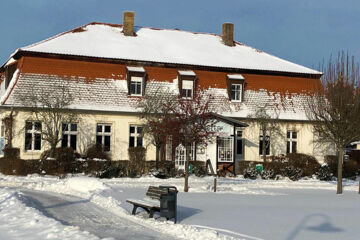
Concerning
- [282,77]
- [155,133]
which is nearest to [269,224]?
[155,133]

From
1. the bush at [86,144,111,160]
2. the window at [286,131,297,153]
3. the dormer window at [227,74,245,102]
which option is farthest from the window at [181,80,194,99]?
the window at [286,131,297,153]

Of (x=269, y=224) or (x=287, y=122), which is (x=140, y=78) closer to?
(x=287, y=122)

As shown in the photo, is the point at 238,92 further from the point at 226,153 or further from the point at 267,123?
the point at 226,153

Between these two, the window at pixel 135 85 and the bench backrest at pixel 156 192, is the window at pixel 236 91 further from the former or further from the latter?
the bench backrest at pixel 156 192

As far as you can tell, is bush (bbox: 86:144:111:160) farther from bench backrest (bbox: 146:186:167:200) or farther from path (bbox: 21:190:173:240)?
bench backrest (bbox: 146:186:167:200)

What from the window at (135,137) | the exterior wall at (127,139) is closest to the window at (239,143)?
the exterior wall at (127,139)

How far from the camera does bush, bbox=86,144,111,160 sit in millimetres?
30125

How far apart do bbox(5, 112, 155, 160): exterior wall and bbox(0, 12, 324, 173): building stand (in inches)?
2.2

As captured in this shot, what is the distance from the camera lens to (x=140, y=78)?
32.7 m

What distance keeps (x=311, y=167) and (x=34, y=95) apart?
15.9 metres

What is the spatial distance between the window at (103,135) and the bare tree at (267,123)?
343 inches

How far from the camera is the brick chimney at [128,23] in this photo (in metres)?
36.2

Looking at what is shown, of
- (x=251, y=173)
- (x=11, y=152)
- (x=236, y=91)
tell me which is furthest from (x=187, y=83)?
(x=11, y=152)

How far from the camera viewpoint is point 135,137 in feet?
107
